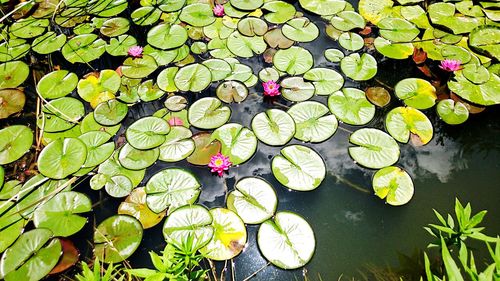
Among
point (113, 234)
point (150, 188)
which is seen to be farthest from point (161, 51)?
point (113, 234)

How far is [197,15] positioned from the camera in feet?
8.97

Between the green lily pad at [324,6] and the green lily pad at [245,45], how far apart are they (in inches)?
20.0

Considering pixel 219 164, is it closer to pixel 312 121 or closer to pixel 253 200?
pixel 253 200

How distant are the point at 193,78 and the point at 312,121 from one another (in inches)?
33.1

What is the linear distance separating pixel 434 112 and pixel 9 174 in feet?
8.41

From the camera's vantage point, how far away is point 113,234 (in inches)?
70.2

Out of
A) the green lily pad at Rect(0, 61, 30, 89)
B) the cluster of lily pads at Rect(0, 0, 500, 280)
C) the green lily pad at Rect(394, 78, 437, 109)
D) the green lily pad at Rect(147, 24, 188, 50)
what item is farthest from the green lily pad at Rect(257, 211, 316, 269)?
the green lily pad at Rect(0, 61, 30, 89)

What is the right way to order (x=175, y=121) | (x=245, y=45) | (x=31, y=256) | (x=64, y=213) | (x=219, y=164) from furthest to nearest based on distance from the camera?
(x=245, y=45)
(x=175, y=121)
(x=219, y=164)
(x=64, y=213)
(x=31, y=256)

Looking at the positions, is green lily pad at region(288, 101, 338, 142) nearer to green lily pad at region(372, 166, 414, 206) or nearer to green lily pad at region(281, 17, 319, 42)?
green lily pad at region(372, 166, 414, 206)

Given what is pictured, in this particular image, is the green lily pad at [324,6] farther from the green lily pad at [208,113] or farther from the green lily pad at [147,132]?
the green lily pad at [147,132]

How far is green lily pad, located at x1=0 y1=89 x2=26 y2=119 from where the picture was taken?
2.28m

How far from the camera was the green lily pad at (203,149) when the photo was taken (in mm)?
2018

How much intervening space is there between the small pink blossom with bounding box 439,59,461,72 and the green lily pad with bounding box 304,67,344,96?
2.21 ft

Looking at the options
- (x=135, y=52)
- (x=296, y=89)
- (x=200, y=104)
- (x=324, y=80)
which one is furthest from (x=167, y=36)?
(x=324, y=80)
